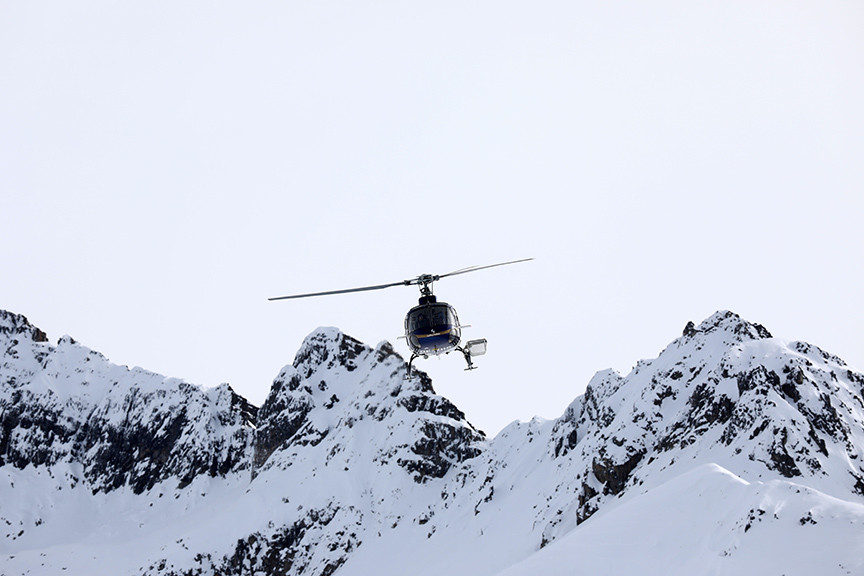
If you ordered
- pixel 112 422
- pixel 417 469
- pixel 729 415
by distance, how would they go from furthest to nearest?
pixel 112 422, pixel 417 469, pixel 729 415

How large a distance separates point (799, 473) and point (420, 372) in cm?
8268

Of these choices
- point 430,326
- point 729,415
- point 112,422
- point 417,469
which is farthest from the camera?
point 112,422

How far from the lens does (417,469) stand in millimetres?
145125

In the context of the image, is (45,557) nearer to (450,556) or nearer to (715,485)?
(450,556)

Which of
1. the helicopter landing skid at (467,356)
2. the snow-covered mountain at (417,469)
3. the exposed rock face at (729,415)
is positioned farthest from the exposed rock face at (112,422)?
the helicopter landing skid at (467,356)

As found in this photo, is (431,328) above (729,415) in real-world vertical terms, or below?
below

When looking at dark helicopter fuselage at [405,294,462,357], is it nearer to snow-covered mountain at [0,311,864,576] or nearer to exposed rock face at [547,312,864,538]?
snow-covered mountain at [0,311,864,576]

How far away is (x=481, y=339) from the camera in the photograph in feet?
154

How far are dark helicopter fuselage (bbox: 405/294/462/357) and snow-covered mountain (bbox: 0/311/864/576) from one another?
1534 cm

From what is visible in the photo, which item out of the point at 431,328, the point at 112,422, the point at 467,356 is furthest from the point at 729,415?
the point at 112,422

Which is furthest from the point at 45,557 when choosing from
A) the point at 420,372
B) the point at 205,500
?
the point at 420,372

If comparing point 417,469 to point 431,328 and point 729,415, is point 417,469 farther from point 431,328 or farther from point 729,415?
point 431,328

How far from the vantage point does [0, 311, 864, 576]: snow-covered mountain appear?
5294cm

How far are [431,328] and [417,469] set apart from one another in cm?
10409
